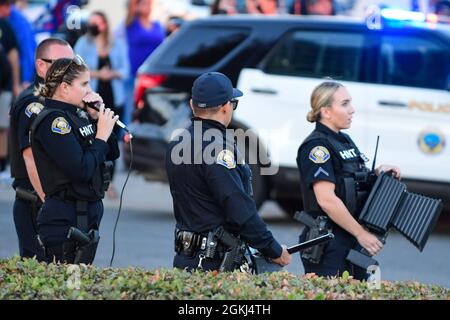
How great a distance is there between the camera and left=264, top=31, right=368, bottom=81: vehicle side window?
1027cm

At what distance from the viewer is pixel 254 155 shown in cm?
1038

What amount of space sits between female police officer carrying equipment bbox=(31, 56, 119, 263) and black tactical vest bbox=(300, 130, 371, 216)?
1.21 meters

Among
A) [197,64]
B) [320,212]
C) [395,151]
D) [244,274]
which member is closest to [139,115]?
[197,64]

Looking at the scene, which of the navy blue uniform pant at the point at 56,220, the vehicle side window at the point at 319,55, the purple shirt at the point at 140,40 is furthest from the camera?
the purple shirt at the point at 140,40

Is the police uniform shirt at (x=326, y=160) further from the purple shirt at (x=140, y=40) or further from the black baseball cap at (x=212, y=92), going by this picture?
the purple shirt at (x=140, y=40)

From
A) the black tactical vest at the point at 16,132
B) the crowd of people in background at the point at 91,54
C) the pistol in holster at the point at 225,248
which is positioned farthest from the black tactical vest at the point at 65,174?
the crowd of people in background at the point at 91,54

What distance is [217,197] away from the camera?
17.7 feet

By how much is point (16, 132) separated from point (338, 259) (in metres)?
1.85

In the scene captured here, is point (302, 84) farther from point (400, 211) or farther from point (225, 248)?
point (225, 248)

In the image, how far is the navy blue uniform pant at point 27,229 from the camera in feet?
20.7

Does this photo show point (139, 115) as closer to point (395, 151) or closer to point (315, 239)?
point (395, 151)

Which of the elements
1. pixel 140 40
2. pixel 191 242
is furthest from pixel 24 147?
pixel 140 40

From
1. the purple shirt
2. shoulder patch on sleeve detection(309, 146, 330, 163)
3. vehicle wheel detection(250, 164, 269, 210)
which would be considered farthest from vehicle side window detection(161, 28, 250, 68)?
shoulder patch on sleeve detection(309, 146, 330, 163)

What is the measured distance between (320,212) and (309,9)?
7.00 meters
